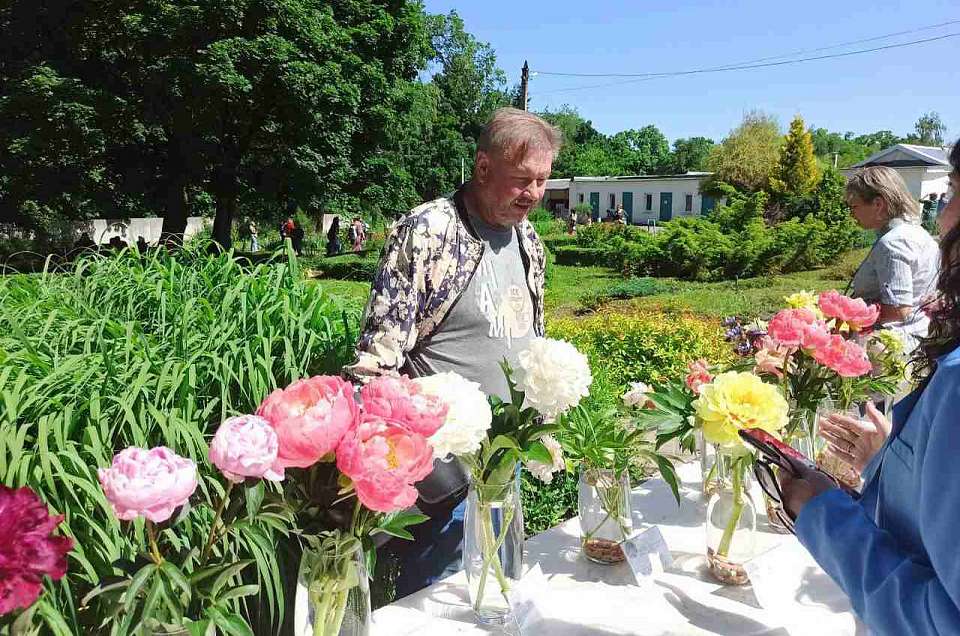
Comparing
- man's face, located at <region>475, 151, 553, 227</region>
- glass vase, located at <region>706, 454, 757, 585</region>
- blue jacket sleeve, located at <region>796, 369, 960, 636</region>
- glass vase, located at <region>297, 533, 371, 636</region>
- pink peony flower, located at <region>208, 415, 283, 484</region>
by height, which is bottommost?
glass vase, located at <region>706, 454, 757, 585</region>

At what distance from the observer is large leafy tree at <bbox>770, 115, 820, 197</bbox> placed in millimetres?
25609

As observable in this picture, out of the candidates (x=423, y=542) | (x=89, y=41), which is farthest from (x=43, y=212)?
(x=423, y=542)

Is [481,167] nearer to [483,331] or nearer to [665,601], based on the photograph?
[483,331]

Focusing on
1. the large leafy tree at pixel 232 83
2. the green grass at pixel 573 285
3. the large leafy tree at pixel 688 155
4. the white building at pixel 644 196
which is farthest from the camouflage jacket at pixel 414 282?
the large leafy tree at pixel 688 155

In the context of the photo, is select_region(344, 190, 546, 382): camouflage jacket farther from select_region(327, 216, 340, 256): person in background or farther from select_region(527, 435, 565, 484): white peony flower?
select_region(327, 216, 340, 256): person in background

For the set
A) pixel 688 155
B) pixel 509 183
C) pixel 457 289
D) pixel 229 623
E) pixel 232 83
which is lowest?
pixel 229 623

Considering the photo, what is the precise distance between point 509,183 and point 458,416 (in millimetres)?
970

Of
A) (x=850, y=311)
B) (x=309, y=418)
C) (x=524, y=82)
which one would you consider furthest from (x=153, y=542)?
(x=524, y=82)

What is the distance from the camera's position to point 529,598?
4.14 feet

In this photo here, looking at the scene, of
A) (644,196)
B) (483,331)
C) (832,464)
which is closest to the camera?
(832,464)

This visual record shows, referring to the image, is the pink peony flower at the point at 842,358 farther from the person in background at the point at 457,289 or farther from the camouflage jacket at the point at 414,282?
the camouflage jacket at the point at 414,282

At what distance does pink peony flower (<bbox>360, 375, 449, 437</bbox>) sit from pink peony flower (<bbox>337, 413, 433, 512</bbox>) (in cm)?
2

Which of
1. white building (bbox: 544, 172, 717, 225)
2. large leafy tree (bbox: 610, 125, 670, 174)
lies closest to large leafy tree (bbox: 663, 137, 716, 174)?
large leafy tree (bbox: 610, 125, 670, 174)

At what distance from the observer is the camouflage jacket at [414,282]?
5.51ft
